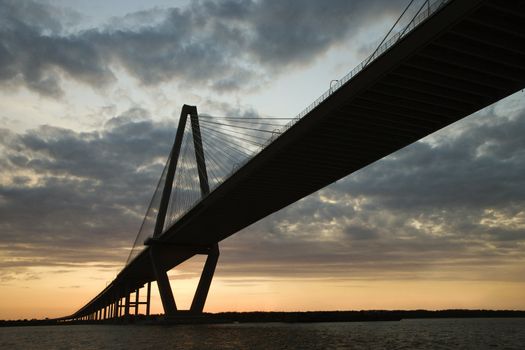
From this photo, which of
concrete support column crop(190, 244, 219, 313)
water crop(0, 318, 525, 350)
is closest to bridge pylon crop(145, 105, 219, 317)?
concrete support column crop(190, 244, 219, 313)

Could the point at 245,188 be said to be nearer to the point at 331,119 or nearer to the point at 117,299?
the point at 331,119

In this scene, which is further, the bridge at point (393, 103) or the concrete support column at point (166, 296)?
the concrete support column at point (166, 296)

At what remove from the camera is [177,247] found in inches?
2240

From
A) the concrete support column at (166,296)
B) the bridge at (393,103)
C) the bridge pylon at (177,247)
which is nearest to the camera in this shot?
the bridge at (393,103)

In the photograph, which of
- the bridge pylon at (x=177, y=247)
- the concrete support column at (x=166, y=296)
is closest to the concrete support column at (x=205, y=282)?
the bridge pylon at (x=177, y=247)

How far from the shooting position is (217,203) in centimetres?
4206

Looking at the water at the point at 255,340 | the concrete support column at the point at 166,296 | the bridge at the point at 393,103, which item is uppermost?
the bridge at the point at 393,103

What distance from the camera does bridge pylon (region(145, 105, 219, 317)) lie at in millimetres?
53906

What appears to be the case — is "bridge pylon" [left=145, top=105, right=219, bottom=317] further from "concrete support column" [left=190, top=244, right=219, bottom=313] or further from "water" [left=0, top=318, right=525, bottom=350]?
"water" [left=0, top=318, right=525, bottom=350]

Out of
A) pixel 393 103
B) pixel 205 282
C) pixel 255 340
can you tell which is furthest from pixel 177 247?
pixel 393 103

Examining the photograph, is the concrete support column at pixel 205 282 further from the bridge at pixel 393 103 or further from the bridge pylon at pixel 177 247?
the bridge at pixel 393 103

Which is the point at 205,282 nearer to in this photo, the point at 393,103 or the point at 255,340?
the point at 255,340

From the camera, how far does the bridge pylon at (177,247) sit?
53.9m

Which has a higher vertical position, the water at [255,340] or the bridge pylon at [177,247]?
the bridge pylon at [177,247]
